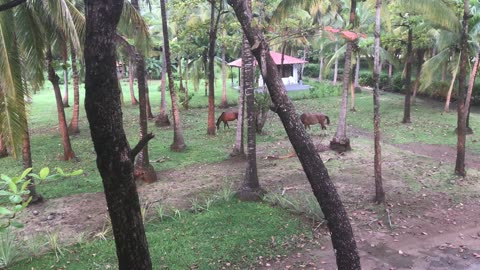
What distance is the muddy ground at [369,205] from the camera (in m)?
7.12

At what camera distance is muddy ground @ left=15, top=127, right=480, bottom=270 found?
7.12 metres

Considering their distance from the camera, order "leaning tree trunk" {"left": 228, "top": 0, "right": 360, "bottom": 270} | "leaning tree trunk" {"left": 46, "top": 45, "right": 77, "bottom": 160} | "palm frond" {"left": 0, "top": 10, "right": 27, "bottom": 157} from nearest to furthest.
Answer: "leaning tree trunk" {"left": 228, "top": 0, "right": 360, "bottom": 270}
"palm frond" {"left": 0, "top": 10, "right": 27, "bottom": 157}
"leaning tree trunk" {"left": 46, "top": 45, "right": 77, "bottom": 160}

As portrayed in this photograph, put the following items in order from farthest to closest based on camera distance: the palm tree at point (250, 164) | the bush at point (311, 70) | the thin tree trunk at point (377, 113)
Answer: the bush at point (311, 70)
the palm tree at point (250, 164)
the thin tree trunk at point (377, 113)

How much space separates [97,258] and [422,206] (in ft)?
22.9

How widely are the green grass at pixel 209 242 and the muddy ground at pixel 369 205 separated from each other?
42cm

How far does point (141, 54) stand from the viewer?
35.6 feet

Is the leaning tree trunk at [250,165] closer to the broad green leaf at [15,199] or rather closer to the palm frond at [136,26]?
the palm frond at [136,26]

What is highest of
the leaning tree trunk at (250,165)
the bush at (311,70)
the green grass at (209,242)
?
the bush at (311,70)

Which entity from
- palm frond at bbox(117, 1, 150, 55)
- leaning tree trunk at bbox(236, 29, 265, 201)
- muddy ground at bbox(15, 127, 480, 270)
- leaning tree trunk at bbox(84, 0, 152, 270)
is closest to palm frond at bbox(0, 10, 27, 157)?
muddy ground at bbox(15, 127, 480, 270)

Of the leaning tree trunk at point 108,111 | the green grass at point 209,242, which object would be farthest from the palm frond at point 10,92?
the leaning tree trunk at point 108,111

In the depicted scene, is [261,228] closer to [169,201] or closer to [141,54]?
[169,201]

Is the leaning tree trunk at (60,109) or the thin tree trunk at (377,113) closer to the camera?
the thin tree trunk at (377,113)

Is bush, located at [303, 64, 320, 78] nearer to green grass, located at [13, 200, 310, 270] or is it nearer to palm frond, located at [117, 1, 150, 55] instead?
palm frond, located at [117, 1, 150, 55]

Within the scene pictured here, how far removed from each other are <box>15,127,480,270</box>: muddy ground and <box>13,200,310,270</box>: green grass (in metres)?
0.42
